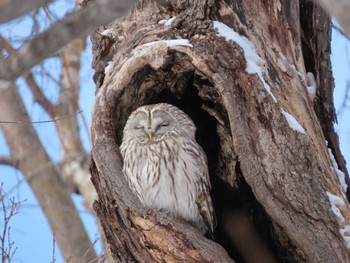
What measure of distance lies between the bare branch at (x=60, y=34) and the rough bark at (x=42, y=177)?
7517 mm

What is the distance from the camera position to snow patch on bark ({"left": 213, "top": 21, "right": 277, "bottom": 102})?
4.32 m

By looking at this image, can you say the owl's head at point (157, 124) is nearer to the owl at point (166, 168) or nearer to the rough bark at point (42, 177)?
the owl at point (166, 168)

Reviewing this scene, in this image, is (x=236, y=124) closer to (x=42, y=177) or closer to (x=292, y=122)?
(x=292, y=122)

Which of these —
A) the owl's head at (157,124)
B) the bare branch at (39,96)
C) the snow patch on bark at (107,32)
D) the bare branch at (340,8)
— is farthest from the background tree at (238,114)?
the bare branch at (39,96)

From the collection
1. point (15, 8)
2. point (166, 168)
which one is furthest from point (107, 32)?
point (15, 8)

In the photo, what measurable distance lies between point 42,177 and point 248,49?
609cm

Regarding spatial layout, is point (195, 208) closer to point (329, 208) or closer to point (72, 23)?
point (329, 208)

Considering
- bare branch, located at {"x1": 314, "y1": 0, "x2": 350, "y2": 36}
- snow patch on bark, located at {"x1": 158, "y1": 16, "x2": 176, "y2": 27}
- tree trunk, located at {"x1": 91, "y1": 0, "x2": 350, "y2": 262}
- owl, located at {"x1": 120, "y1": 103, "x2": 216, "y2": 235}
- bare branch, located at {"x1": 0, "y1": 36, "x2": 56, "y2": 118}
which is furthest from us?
bare branch, located at {"x1": 0, "y1": 36, "x2": 56, "y2": 118}

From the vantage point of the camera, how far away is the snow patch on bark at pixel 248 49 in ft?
14.2

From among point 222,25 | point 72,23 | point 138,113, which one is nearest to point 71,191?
point 138,113

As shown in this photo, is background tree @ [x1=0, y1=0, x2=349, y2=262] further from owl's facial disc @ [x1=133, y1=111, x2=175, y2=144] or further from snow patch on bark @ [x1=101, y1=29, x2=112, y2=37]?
owl's facial disc @ [x1=133, y1=111, x2=175, y2=144]

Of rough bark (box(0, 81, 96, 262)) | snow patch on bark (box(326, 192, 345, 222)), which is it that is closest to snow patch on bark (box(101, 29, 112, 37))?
snow patch on bark (box(326, 192, 345, 222))

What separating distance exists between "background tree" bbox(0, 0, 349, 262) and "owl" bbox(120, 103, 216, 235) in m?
0.17

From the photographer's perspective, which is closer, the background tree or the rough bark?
the background tree
